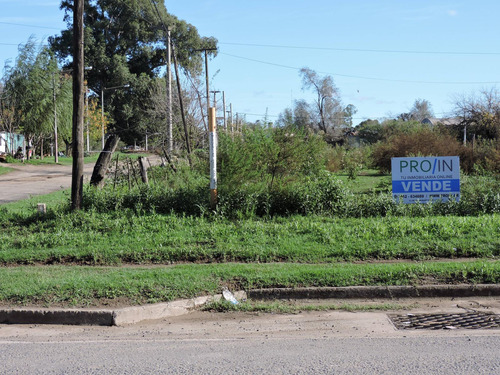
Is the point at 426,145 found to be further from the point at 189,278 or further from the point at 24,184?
the point at 189,278

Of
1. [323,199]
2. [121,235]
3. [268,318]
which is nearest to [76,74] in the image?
[121,235]

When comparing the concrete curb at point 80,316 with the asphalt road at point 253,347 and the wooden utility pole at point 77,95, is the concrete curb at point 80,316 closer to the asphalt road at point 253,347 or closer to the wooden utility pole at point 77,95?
the asphalt road at point 253,347

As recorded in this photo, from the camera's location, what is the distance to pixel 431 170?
43.7 feet

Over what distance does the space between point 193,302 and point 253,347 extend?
2.04 m

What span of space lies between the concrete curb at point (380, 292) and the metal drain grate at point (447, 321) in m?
0.83

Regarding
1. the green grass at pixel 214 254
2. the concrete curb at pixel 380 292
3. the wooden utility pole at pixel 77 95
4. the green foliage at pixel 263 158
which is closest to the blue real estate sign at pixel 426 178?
the green grass at pixel 214 254

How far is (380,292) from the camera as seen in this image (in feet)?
27.1

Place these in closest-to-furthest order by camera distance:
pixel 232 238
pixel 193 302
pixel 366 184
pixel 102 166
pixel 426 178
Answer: pixel 193 302
pixel 232 238
pixel 426 178
pixel 102 166
pixel 366 184

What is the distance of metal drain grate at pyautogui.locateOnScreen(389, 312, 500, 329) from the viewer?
22.6 ft

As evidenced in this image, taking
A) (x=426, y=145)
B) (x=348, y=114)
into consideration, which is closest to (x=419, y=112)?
(x=348, y=114)

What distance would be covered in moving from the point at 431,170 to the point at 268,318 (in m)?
7.49

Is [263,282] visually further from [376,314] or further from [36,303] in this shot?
[36,303]

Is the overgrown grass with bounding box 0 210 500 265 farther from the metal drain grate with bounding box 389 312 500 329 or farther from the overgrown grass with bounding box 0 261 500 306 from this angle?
the metal drain grate with bounding box 389 312 500 329

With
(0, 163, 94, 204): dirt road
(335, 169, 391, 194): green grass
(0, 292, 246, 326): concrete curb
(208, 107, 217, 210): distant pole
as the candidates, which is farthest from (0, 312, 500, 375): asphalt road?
(0, 163, 94, 204): dirt road
